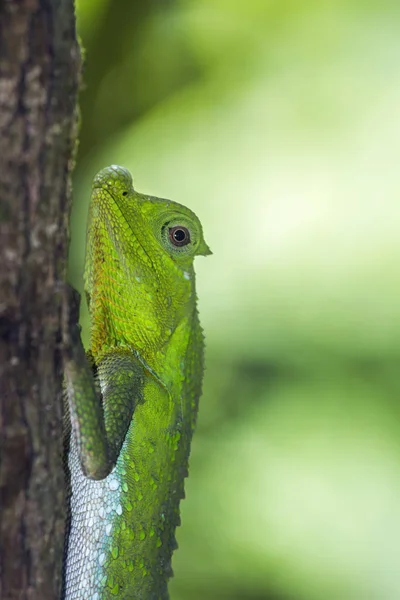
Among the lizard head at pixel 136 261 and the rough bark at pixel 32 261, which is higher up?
the lizard head at pixel 136 261

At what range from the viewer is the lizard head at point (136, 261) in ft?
8.34

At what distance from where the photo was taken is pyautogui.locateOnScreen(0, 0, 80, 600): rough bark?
55.4 inches

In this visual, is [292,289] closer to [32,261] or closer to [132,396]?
[132,396]

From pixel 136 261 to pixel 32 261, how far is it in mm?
1111

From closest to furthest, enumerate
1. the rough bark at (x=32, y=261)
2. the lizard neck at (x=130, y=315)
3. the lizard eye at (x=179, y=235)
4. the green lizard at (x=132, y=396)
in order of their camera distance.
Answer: the rough bark at (x=32, y=261) < the green lizard at (x=132, y=396) < the lizard neck at (x=130, y=315) < the lizard eye at (x=179, y=235)

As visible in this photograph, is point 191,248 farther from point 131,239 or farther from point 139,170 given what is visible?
point 139,170

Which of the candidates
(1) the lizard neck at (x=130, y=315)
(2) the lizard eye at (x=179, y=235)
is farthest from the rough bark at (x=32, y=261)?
(2) the lizard eye at (x=179, y=235)

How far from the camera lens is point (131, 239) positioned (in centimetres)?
260

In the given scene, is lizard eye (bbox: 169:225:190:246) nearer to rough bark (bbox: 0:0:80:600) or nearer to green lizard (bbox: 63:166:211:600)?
green lizard (bbox: 63:166:211:600)

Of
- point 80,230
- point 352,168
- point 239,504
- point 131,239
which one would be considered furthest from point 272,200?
point 131,239

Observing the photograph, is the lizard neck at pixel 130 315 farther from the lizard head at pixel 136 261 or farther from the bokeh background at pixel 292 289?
the bokeh background at pixel 292 289

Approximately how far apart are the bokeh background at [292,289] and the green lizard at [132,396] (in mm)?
3822

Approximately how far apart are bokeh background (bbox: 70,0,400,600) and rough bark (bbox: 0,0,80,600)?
4.90 metres

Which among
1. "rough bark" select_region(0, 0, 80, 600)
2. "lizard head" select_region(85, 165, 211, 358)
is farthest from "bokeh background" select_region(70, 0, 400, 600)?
"rough bark" select_region(0, 0, 80, 600)
